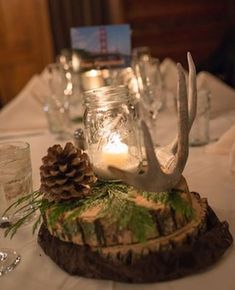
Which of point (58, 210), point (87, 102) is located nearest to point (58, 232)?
point (58, 210)

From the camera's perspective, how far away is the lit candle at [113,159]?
692mm

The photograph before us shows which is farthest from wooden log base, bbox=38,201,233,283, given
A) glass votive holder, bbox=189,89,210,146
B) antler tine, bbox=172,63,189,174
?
glass votive holder, bbox=189,89,210,146

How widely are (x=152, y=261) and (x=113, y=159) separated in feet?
0.70

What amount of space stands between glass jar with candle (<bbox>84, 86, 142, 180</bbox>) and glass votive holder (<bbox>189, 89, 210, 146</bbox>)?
15.8 inches

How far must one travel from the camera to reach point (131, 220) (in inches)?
22.0

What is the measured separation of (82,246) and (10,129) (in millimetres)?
975

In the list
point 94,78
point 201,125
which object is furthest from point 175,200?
point 94,78

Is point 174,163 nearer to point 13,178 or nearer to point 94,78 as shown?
point 13,178

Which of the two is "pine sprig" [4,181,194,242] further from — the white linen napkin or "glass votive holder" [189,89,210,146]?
the white linen napkin

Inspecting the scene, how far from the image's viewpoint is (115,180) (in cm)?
69

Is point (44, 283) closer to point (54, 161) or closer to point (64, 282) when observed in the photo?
point (64, 282)

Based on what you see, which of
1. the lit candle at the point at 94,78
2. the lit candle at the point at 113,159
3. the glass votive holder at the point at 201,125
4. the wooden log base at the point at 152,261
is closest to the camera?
the wooden log base at the point at 152,261

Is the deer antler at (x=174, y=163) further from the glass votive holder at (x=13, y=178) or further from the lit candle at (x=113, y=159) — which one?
the glass votive holder at (x=13, y=178)

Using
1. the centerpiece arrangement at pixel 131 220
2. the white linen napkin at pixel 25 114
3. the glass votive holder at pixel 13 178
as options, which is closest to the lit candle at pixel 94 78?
the white linen napkin at pixel 25 114
